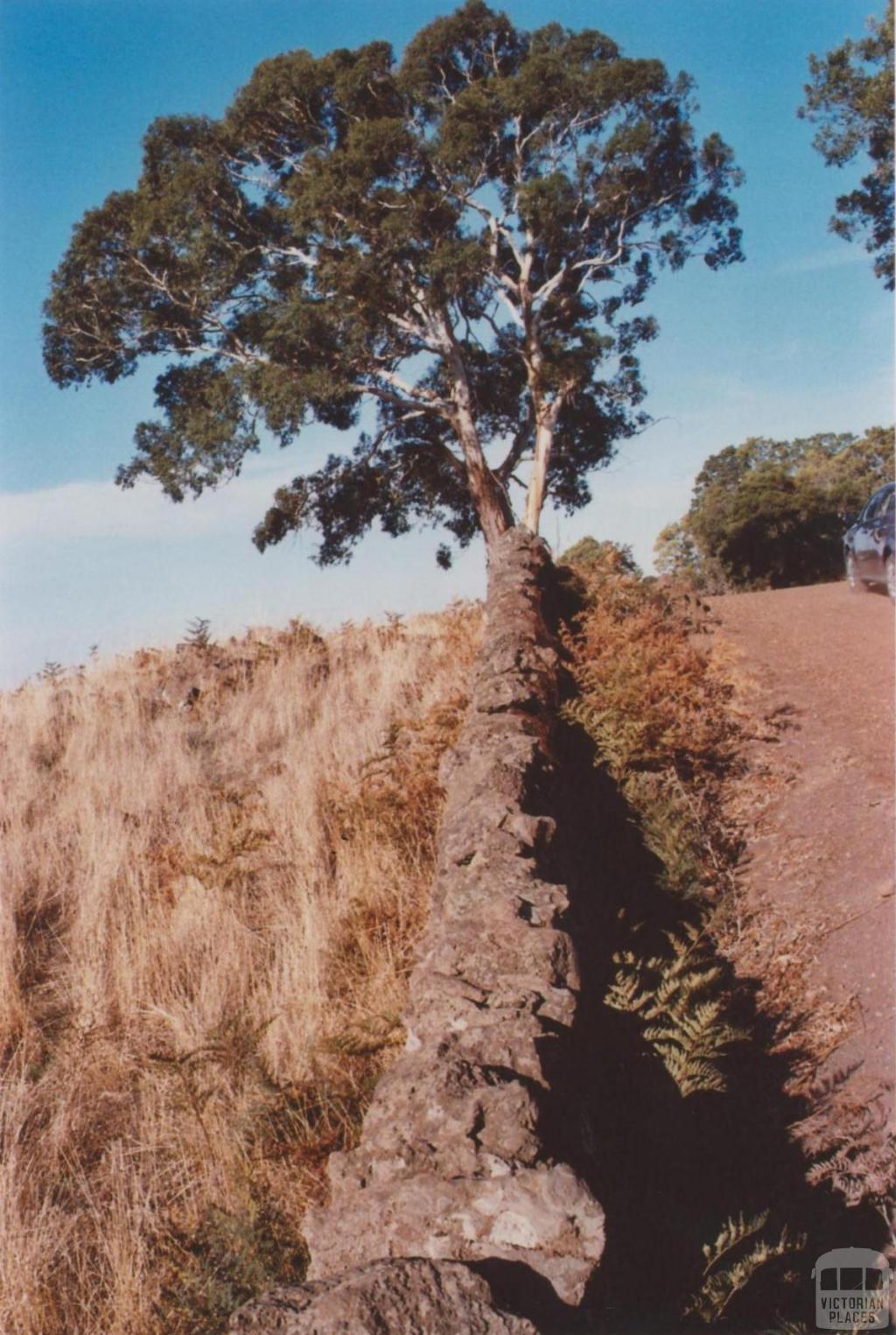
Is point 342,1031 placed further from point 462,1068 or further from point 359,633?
point 359,633

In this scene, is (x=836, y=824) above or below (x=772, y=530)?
below

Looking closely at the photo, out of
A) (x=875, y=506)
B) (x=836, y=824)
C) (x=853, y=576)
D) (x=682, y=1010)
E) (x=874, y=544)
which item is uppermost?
(x=875, y=506)

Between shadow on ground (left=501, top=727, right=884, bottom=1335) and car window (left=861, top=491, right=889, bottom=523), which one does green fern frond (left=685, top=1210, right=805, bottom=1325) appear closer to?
shadow on ground (left=501, top=727, right=884, bottom=1335)

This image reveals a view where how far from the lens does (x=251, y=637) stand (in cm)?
1427

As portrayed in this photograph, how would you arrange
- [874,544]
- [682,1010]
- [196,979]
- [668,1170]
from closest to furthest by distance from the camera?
1. [668,1170]
2. [682,1010]
3. [196,979]
4. [874,544]

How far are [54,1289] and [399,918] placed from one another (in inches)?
99.7

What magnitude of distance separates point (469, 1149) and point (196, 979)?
140 inches

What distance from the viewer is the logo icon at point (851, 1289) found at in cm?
246

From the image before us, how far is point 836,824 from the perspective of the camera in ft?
18.0

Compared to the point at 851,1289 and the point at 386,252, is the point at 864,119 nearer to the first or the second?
the point at 386,252

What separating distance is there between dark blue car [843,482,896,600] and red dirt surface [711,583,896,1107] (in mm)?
2164

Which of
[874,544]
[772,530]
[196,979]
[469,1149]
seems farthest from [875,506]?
[772,530]

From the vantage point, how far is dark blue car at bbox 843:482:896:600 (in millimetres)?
11609

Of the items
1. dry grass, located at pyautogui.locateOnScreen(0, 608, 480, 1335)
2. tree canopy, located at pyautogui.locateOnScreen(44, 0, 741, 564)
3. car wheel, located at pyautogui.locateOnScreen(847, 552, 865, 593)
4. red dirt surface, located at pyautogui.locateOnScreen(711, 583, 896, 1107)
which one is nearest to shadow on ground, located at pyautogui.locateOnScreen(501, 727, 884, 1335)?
red dirt surface, located at pyautogui.locateOnScreen(711, 583, 896, 1107)
